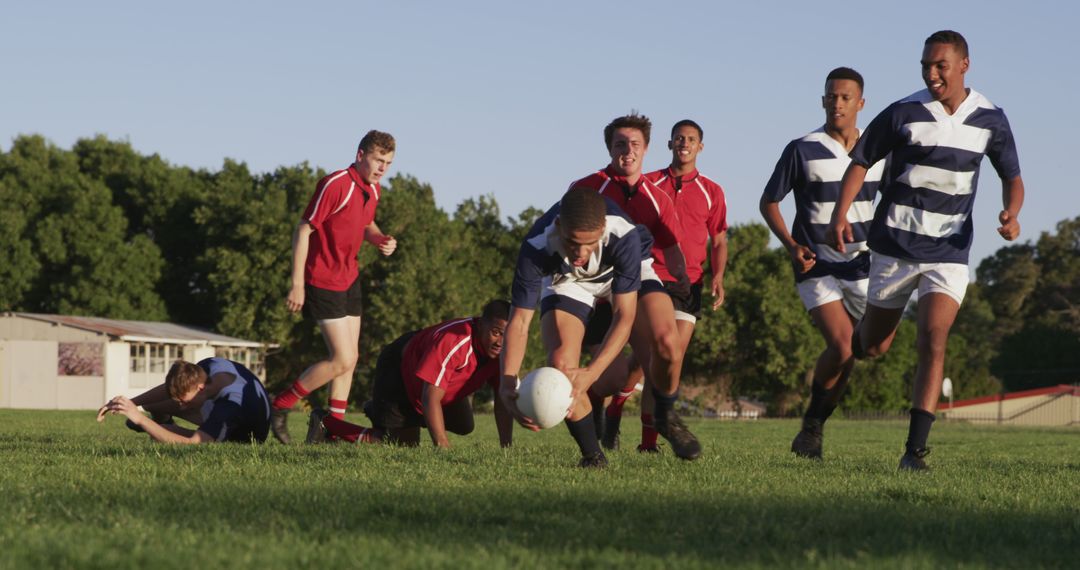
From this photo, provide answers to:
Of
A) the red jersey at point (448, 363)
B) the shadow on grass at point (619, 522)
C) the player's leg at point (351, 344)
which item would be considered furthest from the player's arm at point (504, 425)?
the shadow on grass at point (619, 522)

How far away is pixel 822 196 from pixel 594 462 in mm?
3121

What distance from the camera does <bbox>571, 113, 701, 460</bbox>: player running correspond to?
814 centimetres

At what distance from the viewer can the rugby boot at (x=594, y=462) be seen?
23.8 feet

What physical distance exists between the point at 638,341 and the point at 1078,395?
65094 millimetres

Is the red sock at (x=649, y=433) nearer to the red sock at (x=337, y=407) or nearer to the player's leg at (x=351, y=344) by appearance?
the player's leg at (x=351, y=344)

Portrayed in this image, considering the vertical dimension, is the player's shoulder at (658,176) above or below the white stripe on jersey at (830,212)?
above

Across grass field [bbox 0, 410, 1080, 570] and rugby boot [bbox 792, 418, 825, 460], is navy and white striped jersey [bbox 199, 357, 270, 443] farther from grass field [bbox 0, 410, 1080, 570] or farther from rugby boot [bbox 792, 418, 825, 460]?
rugby boot [bbox 792, 418, 825, 460]

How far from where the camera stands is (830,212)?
9.25 meters

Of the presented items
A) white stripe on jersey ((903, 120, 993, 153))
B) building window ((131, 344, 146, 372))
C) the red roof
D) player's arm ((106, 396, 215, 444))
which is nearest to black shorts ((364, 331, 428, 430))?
player's arm ((106, 396, 215, 444))

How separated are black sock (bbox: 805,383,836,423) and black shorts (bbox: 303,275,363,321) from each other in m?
3.73

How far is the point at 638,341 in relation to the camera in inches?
345

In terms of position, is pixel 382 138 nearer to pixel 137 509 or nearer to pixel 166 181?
pixel 137 509

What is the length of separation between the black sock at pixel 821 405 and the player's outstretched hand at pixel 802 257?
94 cm

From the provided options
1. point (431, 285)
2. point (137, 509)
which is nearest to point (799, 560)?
point (137, 509)
